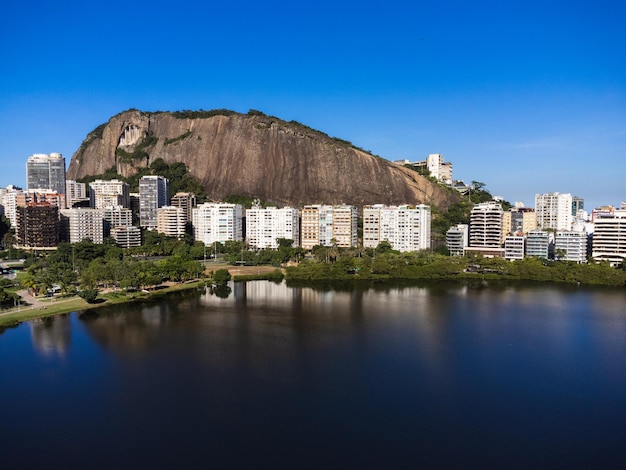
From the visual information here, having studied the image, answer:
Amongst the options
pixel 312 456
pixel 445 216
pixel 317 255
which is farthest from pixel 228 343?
pixel 445 216

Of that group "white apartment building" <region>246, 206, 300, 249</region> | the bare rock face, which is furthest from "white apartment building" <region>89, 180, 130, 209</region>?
"white apartment building" <region>246, 206, 300, 249</region>

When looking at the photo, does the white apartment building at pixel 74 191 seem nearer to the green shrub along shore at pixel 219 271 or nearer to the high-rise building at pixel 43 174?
the high-rise building at pixel 43 174

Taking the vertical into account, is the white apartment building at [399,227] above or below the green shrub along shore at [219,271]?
above

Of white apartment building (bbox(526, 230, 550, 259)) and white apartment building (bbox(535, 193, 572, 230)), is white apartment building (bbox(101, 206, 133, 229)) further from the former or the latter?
white apartment building (bbox(535, 193, 572, 230))

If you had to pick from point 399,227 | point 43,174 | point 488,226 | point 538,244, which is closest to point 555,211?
point 488,226

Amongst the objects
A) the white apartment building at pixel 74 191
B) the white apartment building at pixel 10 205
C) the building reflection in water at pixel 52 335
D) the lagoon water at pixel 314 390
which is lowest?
the lagoon water at pixel 314 390

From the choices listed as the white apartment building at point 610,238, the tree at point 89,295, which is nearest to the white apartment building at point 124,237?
the tree at point 89,295

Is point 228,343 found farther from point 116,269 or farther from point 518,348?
point 116,269
